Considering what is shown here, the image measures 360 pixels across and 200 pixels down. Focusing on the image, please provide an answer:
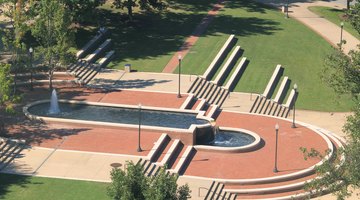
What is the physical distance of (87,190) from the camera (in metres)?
44.1

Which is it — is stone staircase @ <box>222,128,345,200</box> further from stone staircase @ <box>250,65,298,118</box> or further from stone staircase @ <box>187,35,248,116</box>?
stone staircase @ <box>187,35,248,116</box>

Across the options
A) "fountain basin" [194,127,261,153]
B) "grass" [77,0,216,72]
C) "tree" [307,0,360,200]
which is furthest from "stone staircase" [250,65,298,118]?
"tree" [307,0,360,200]

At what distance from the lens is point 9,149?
4922 cm

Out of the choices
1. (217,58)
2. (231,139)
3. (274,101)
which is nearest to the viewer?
(231,139)

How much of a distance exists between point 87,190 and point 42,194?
272cm

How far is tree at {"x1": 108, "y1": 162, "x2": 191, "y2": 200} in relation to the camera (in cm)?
3366

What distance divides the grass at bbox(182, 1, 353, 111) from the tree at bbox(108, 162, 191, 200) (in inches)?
1252

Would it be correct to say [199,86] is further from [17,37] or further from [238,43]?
[17,37]

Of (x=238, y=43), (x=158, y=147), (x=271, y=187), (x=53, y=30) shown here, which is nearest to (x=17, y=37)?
(x=53, y=30)

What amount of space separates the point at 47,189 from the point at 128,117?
12622 mm

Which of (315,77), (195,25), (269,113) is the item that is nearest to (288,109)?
(269,113)

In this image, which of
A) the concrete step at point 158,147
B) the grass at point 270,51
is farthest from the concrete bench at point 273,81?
the concrete step at point 158,147

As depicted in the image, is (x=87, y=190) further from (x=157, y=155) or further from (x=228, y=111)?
(x=228, y=111)

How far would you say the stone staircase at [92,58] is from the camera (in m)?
64.1
